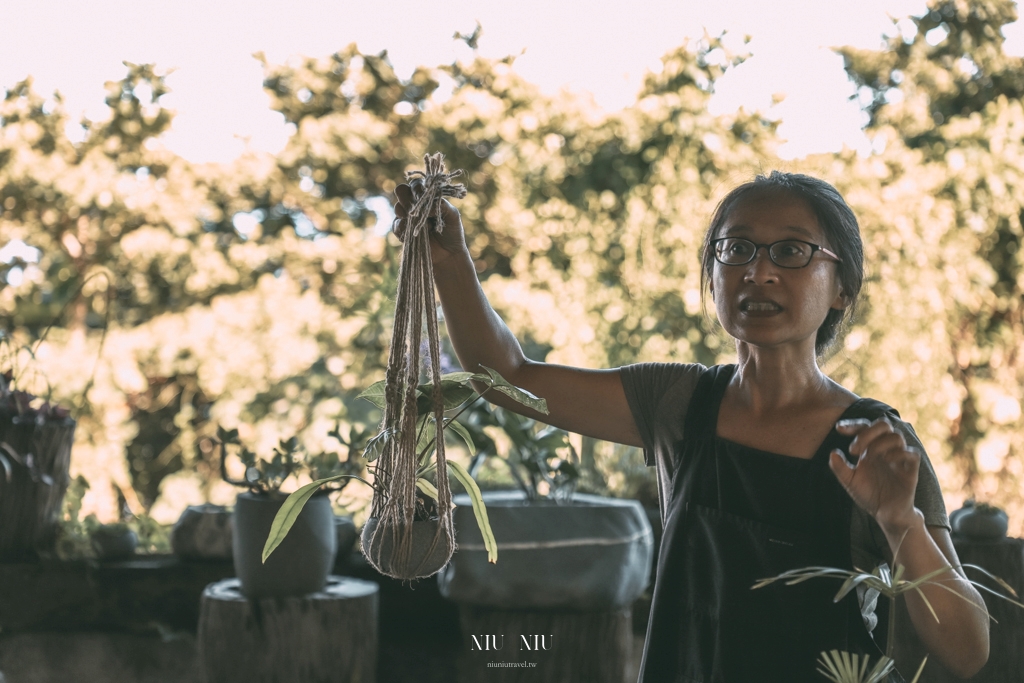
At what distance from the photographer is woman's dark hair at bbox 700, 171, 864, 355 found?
1.00 metres

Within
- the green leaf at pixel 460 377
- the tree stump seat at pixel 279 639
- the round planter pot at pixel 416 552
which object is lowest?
the tree stump seat at pixel 279 639

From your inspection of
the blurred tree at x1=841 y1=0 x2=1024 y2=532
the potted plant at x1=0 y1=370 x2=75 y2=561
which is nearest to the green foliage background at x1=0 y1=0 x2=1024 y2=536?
the blurred tree at x1=841 y1=0 x2=1024 y2=532

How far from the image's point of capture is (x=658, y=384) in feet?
3.69

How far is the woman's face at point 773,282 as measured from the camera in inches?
37.6

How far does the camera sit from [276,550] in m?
1.73

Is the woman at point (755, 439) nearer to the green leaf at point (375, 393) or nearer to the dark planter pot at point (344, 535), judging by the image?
the green leaf at point (375, 393)

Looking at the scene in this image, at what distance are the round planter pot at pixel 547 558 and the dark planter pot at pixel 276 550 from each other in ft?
0.93

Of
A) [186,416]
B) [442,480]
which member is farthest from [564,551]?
[186,416]

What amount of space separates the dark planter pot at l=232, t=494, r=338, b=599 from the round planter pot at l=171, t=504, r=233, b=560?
0.36m

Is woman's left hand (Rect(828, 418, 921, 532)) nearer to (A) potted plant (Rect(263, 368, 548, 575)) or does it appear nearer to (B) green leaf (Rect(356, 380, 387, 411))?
(A) potted plant (Rect(263, 368, 548, 575))

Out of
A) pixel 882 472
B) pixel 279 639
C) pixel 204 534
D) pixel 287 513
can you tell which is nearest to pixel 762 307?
pixel 882 472

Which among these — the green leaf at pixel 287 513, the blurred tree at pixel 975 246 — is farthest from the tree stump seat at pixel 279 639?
the blurred tree at pixel 975 246

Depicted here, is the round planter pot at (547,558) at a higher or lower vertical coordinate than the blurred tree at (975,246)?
lower

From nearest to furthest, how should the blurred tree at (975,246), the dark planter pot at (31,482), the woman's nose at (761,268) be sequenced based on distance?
1. the woman's nose at (761,268)
2. the dark planter pot at (31,482)
3. the blurred tree at (975,246)
